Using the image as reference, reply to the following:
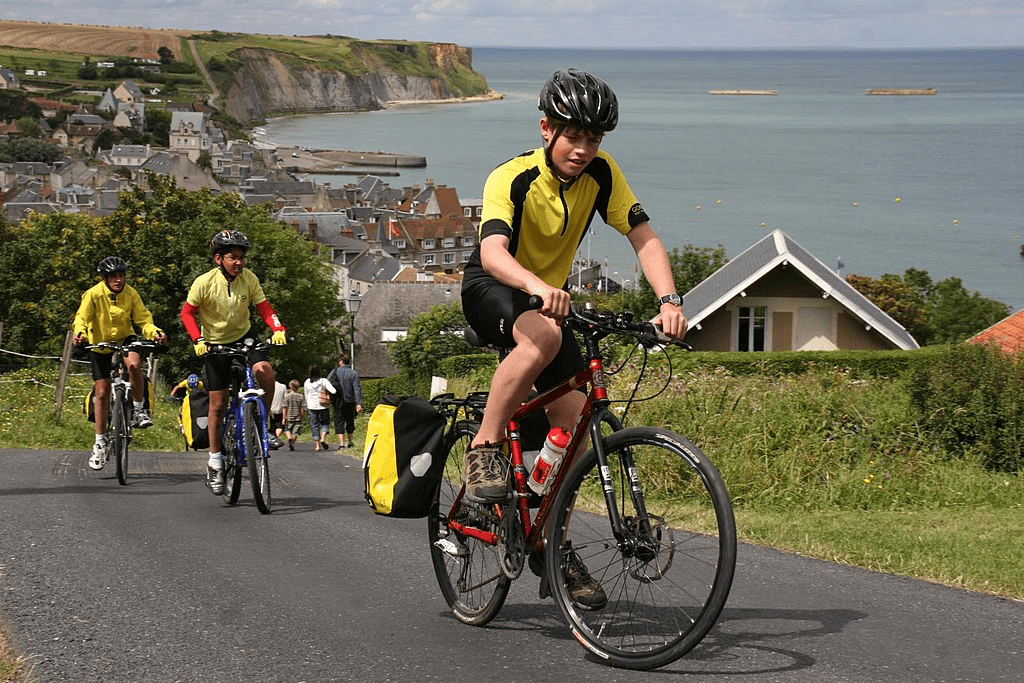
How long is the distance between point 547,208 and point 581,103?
44 centimetres

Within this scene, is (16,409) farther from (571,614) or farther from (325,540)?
(571,614)

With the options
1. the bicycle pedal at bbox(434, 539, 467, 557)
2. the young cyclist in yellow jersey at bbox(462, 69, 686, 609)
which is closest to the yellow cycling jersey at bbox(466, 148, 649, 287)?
the young cyclist in yellow jersey at bbox(462, 69, 686, 609)

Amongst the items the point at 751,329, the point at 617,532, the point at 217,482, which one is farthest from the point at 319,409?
the point at 751,329

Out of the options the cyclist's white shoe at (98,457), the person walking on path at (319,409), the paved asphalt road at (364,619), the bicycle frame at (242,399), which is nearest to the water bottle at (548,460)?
the paved asphalt road at (364,619)

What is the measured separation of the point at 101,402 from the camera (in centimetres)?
1174

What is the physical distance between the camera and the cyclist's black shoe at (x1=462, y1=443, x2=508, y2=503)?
16.9 ft

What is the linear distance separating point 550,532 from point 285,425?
56.3 feet

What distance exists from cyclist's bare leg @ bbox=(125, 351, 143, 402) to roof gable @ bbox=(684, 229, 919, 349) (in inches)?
1013

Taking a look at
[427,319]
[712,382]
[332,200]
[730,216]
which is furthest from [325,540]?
[332,200]

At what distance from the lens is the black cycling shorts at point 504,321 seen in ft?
16.1

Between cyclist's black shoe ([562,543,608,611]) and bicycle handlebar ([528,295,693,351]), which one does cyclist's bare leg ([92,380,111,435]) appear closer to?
cyclist's black shoe ([562,543,608,611])

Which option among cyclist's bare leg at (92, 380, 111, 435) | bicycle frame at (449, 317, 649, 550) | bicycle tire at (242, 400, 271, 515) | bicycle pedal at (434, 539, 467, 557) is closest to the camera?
bicycle frame at (449, 317, 649, 550)

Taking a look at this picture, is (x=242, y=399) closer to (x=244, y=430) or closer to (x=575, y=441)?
(x=244, y=430)

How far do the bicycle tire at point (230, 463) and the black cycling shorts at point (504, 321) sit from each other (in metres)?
5.03
